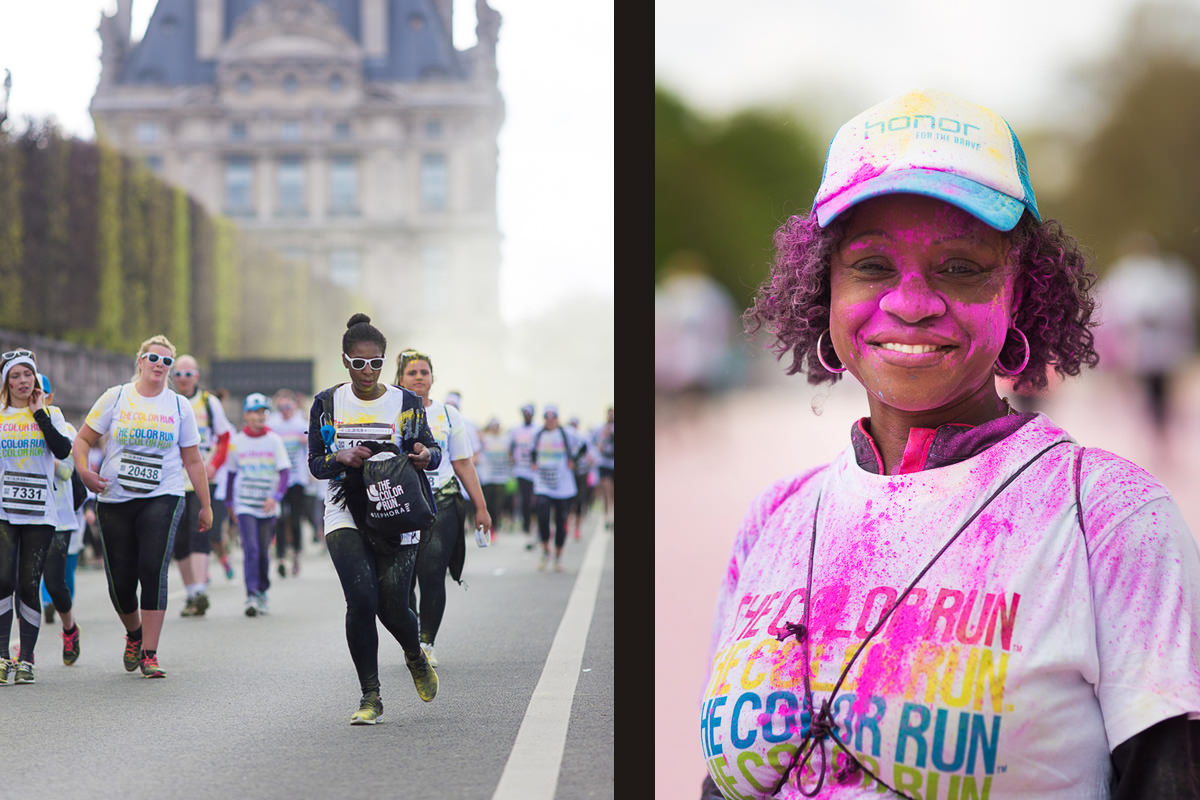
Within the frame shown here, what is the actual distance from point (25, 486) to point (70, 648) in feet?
2.99

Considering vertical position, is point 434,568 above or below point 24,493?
below

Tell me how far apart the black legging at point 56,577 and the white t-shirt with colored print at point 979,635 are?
597cm

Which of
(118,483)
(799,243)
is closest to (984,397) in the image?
(799,243)

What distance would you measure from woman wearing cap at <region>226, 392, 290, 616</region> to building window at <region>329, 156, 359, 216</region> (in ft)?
7.66

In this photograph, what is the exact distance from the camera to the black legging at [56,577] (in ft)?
26.0

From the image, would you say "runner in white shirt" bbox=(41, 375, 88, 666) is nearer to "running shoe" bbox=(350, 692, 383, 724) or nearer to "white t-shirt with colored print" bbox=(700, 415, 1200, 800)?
"running shoe" bbox=(350, 692, 383, 724)

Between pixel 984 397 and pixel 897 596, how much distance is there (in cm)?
39

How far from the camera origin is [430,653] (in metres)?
5.61

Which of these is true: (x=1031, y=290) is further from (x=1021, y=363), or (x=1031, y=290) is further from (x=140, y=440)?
(x=140, y=440)

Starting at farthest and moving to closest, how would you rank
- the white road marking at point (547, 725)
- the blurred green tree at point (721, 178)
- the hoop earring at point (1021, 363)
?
the blurred green tree at point (721, 178), the white road marking at point (547, 725), the hoop earring at point (1021, 363)

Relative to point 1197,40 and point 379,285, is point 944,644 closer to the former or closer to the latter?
point 379,285

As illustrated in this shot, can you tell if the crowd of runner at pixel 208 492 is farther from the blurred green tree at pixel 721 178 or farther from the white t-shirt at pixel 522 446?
the white t-shirt at pixel 522 446

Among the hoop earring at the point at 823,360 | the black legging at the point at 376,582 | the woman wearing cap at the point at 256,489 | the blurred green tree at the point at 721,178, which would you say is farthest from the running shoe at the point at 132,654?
the hoop earring at the point at 823,360

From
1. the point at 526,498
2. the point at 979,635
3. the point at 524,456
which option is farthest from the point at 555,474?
the point at 979,635
